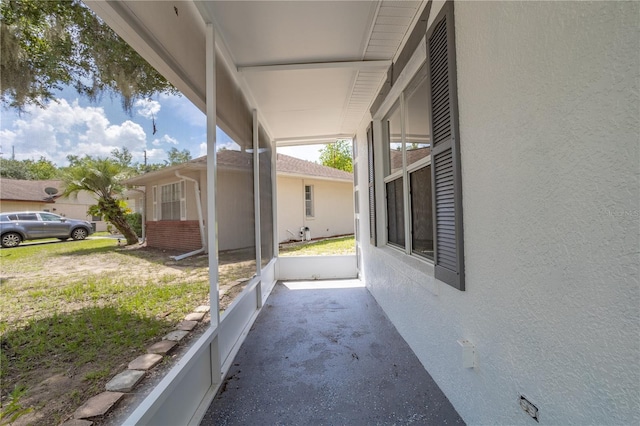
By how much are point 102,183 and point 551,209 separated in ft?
7.35

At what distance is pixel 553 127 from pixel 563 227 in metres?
0.35

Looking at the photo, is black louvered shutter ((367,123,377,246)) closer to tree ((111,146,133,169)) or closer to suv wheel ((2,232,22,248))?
tree ((111,146,133,169))

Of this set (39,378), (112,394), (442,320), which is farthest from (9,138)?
(442,320)

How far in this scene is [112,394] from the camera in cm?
164

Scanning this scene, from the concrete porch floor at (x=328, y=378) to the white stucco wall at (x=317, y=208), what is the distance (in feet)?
24.3

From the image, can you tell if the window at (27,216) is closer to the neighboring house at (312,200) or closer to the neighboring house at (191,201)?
the neighboring house at (191,201)

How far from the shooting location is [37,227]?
4.70 ft

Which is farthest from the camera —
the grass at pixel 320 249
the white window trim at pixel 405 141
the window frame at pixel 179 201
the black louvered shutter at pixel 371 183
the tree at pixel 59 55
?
the grass at pixel 320 249

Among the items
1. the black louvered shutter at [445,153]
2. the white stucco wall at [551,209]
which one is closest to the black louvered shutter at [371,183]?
the black louvered shutter at [445,153]

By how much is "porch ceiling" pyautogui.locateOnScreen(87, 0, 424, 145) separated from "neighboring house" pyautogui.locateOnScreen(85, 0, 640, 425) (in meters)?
0.02

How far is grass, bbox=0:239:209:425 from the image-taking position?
135cm

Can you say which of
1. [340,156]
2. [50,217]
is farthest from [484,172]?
[340,156]

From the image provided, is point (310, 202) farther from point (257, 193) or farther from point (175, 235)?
point (175, 235)

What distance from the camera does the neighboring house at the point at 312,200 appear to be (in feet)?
36.4
